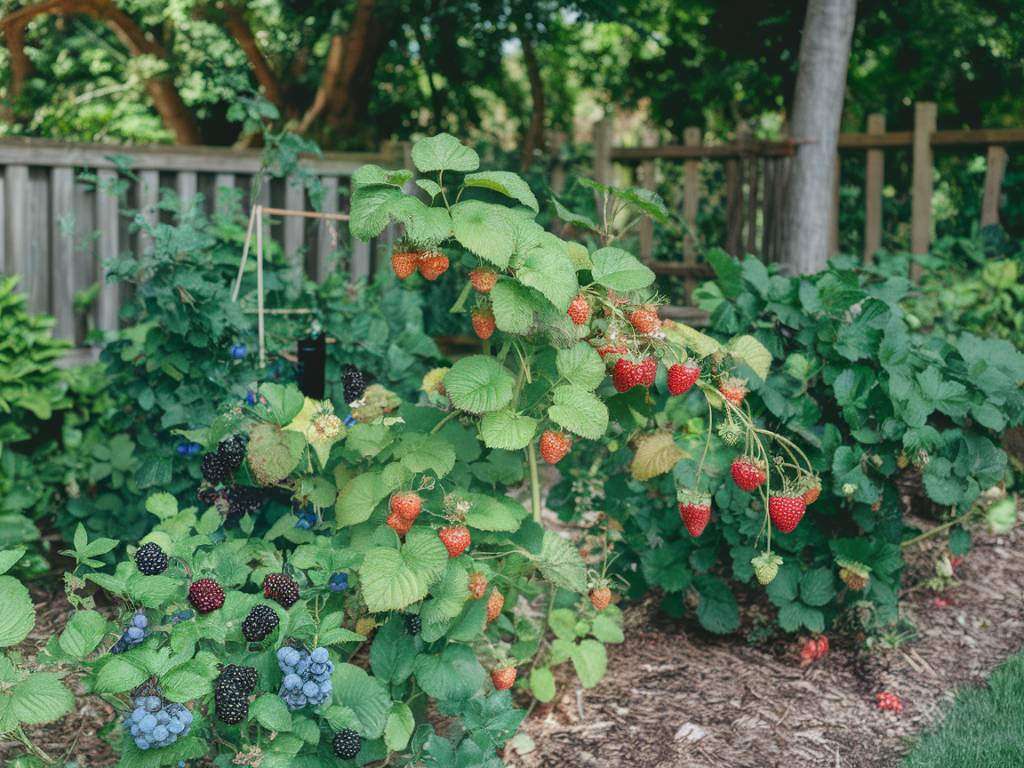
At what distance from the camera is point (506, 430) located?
96.3 inches

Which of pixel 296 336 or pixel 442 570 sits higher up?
pixel 296 336

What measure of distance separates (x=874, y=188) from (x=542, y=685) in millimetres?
4377

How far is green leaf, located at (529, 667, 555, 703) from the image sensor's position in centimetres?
297

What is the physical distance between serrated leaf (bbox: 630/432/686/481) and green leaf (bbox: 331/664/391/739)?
96 cm

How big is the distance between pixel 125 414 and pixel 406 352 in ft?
3.24

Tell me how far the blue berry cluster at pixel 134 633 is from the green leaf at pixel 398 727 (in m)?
0.57

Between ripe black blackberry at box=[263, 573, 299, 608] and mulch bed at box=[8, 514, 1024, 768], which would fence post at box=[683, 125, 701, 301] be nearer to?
mulch bed at box=[8, 514, 1024, 768]

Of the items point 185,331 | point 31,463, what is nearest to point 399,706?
point 185,331

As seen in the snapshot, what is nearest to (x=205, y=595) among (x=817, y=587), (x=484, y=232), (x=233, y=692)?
(x=233, y=692)

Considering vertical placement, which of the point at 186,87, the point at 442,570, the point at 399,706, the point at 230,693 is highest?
the point at 186,87

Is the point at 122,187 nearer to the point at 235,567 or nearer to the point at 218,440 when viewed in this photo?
the point at 218,440

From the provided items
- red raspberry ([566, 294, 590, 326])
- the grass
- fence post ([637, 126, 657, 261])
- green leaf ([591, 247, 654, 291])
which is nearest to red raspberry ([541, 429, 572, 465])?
red raspberry ([566, 294, 590, 326])

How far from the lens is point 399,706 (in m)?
2.47

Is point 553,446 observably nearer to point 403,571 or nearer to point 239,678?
point 403,571
